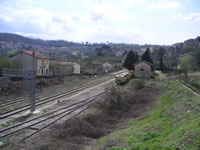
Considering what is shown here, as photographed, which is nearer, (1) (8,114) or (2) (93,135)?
(2) (93,135)

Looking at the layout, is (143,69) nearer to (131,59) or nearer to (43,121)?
(131,59)

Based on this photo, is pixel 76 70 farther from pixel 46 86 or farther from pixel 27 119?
pixel 27 119

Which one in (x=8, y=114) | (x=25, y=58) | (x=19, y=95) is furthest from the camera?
(x=25, y=58)

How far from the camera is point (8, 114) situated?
1566cm

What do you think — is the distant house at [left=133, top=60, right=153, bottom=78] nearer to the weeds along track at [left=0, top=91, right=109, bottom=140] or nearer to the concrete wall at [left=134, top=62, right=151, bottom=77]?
the concrete wall at [left=134, top=62, right=151, bottom=77]

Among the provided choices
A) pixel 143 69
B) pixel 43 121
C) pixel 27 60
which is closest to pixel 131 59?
pixel 143 69

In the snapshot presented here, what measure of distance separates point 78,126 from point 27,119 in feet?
15.0

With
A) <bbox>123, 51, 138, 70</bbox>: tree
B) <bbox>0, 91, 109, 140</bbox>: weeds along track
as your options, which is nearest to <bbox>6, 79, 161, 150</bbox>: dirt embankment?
<bbox>0, 91, 109, 140</bbox>: weeds along track

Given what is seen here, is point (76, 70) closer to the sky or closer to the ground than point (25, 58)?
closer to the ground

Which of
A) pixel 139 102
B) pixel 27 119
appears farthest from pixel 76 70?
pixel 27 119

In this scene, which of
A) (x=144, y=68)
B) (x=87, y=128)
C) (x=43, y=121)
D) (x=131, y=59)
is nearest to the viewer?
(x=87, y=128)

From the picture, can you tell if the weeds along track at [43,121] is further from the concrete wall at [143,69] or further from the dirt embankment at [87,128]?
the concrete wall at [143,69]

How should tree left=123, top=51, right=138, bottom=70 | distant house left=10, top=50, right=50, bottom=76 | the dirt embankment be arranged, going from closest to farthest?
1. the dirt embankment
2. distant house left=10, top=50, right=50, bottom=76
3. tree left=123, top=51, right=138, bottom=70

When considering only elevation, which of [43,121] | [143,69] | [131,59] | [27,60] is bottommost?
[43,121]
